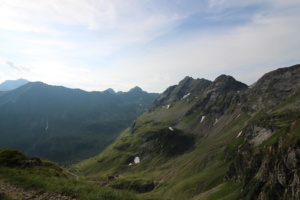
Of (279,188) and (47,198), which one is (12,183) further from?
(279,188)

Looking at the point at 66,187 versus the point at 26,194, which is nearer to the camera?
the point at 26,194

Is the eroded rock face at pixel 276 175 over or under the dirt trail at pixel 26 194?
under

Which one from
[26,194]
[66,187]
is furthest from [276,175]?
[26,194]

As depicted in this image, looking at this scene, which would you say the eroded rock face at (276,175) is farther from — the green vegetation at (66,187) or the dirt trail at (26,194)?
the dirt trail at (26,194)

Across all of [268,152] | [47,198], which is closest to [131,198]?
[47,198]

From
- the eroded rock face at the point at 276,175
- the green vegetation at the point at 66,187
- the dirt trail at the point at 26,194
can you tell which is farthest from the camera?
the eroded rock face at the point at 276,175

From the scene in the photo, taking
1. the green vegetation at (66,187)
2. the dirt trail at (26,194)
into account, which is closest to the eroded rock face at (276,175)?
the green vegetation at (66,187)

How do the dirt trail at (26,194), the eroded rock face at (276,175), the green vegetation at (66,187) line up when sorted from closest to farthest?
the green vegetation at (66,187) < the dirt trail at (26,194) < the eroded rock face at (276,175)

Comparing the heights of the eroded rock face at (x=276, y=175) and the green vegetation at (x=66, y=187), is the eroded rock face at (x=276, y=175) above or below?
below

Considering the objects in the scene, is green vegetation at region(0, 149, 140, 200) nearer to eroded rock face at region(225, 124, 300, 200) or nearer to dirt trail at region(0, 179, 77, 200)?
dirt trail at region(0, 179, 77, 200)

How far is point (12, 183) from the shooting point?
1083 inches

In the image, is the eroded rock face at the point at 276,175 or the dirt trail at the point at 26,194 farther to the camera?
the eroded rock face at the point at 276,175

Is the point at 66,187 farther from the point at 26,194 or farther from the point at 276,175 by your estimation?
the point at 276,175

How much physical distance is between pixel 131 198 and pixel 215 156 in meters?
163
